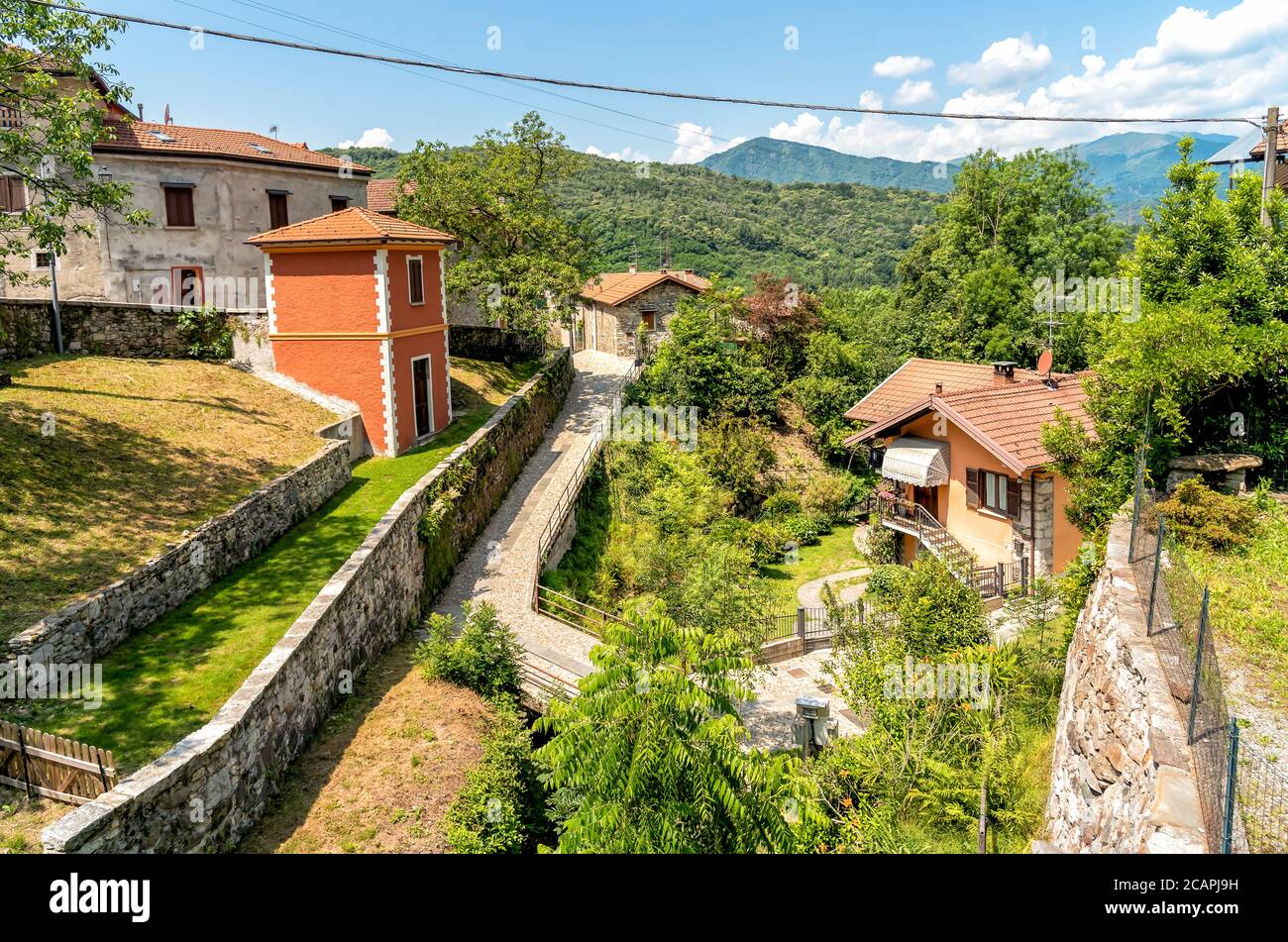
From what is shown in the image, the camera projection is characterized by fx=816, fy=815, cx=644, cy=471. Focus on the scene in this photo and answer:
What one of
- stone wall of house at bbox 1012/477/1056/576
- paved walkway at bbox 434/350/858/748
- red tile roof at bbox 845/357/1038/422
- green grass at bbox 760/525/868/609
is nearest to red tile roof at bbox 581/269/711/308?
red tile roof at bbox 845/357/1038/422

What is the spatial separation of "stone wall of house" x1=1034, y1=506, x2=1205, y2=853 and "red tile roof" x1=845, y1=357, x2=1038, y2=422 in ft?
58.7

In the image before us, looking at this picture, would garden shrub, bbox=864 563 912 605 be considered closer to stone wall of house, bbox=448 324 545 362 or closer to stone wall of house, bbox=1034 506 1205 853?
stone wall of house, bbox=1034 506 1205 853

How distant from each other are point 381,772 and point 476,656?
315 cm

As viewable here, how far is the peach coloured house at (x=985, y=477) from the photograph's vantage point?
22000mm

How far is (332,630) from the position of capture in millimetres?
13164

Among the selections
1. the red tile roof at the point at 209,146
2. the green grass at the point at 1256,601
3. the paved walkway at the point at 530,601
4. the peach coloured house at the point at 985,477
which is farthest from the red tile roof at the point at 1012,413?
the red tile roof at the point at 209,146

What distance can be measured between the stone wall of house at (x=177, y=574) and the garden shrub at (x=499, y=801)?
549 cm

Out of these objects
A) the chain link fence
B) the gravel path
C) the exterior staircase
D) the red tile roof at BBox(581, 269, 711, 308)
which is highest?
the red tile roof at BBox(581, 269, 711, 308)

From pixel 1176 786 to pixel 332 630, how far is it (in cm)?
1141

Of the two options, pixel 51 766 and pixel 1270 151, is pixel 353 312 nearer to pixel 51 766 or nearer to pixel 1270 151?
pixel 51 766

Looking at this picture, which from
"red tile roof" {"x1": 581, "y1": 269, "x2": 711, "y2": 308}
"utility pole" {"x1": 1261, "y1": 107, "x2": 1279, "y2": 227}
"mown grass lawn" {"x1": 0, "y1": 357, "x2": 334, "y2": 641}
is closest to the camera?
"mown grass lawn" {"x1": 0, "y1": 357, "x2": 334, "y2": 641}

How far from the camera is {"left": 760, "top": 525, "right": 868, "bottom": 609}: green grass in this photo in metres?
26.6
